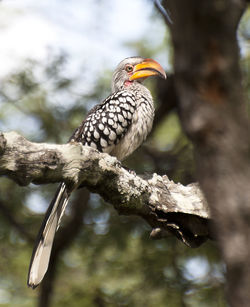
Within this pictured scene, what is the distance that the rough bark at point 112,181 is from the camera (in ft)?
9.52

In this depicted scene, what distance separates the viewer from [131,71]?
6207 mm

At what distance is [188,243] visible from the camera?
413 cm

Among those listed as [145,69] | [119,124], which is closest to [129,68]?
[145,69]

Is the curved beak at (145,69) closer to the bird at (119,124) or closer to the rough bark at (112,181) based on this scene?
the bird at (119,124)

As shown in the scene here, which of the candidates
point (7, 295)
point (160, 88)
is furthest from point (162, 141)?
point (7, 295)

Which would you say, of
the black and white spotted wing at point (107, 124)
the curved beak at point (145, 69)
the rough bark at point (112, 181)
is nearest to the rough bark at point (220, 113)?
the rough bark at point (112, 181)

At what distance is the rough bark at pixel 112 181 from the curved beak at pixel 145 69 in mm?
1983

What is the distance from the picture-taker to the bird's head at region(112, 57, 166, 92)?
5984 mm

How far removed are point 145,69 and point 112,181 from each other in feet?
9.44

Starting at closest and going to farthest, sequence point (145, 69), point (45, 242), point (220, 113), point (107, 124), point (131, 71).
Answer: point (220, 113), point (45, 242), point (107, 124), point (145, 69), point (131, 71)

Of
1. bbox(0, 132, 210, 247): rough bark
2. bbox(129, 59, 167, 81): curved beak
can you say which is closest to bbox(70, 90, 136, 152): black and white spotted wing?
bbox(129, 59, 167, 81): curved beak

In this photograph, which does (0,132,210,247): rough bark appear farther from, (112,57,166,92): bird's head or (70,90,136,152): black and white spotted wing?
(112,57,166,92): bird's head

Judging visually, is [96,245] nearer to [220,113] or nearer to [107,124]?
[107,124]

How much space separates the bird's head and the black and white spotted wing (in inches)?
30.4
